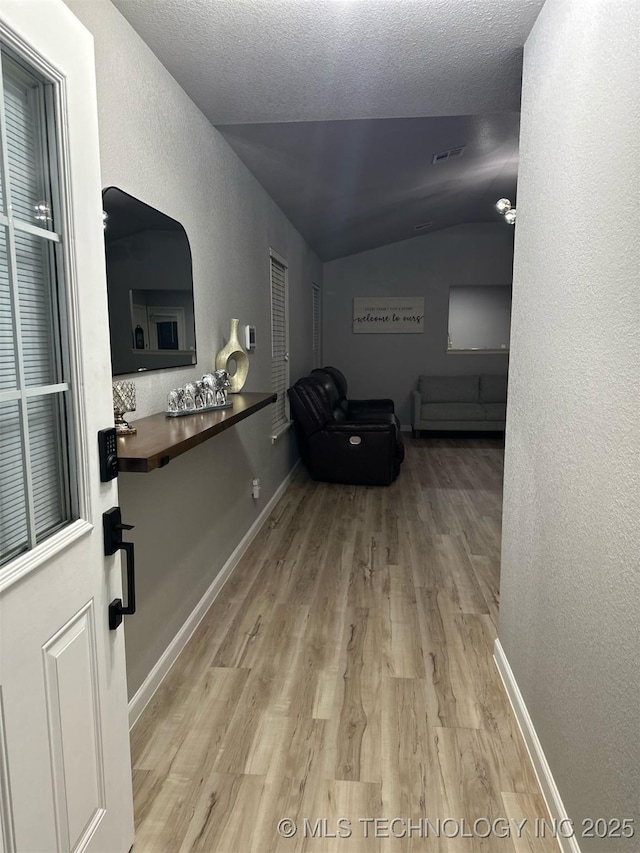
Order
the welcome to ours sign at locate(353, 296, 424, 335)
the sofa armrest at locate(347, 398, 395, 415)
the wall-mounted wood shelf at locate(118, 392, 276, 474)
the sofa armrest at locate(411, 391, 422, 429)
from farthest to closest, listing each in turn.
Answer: the welcome to ours sign at locate(353, 296, 424, 335), the sofa armrest at locate(411, 391, 422, 429), the sofa armrest at locate(347, 398, 395, 415), the wall-mounted wood shelf at locate(118, 392, 276, 474)

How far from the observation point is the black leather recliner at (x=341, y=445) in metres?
5.05

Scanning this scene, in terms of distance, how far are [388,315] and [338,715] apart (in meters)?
6.70

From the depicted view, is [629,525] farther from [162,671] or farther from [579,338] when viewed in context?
[162,671]

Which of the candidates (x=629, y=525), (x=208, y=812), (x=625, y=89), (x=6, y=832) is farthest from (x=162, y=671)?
(x=625, y=89)

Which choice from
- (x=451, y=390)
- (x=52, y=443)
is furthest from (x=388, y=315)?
(x=52, y=443)

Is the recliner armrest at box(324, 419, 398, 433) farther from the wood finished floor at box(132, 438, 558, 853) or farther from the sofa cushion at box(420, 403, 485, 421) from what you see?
the sofa cushion at box(420, 403, 485, 421)

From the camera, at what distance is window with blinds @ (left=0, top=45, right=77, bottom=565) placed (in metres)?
0.99

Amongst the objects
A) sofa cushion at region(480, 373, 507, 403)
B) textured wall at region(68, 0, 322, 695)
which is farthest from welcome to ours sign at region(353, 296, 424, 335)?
textured wall at region(68, 0, 322, 695)

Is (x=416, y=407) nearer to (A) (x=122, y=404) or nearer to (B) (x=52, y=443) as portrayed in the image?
(A) (x=122, y=404)

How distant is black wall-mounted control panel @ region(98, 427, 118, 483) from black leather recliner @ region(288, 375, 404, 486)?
3752 millimetres

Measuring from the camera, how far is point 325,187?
425 cm

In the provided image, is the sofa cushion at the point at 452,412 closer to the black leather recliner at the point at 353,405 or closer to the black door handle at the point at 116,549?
the black leather recliner at the point at 353,405

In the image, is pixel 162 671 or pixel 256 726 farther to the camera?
pixel 162 671

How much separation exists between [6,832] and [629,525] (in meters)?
1.29
